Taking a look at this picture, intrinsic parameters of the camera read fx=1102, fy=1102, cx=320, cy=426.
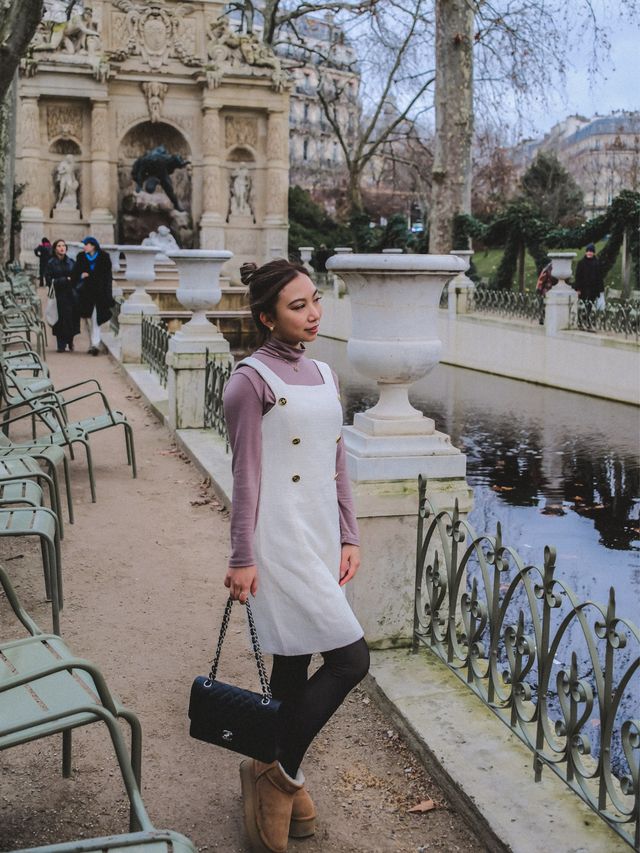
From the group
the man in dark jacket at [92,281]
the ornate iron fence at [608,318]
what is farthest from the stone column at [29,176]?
the ornate iron fence at [608,318]

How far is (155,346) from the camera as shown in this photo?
13.6 m

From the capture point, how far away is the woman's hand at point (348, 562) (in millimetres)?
3295

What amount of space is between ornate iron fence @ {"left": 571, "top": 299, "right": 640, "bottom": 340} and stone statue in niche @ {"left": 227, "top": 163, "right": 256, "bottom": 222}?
19.9 meters

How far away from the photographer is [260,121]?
3550 cm

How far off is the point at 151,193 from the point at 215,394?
1008 inches

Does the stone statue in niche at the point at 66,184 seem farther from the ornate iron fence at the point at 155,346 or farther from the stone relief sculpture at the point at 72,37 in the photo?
the ornate iron fence at the point at 155,346

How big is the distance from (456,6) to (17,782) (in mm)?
21528

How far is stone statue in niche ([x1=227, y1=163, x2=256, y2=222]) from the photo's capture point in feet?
116

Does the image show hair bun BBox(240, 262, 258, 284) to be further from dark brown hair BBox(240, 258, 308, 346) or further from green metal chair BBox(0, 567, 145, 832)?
green metal chair BBox(0, 567, 145, 832)

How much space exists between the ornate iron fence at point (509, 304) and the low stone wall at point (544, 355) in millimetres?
255

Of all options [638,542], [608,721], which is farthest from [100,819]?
[638,542]

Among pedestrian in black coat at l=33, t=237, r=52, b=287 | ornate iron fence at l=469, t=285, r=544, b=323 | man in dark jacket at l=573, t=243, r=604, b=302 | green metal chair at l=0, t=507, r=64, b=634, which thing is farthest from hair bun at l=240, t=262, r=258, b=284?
pedestrian in black coat at l=33, t=237, r=52, b=287

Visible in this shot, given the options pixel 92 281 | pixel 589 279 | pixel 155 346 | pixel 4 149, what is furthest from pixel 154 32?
pixel 155 346

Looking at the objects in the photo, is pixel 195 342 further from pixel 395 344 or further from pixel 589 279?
pixel 589 279
